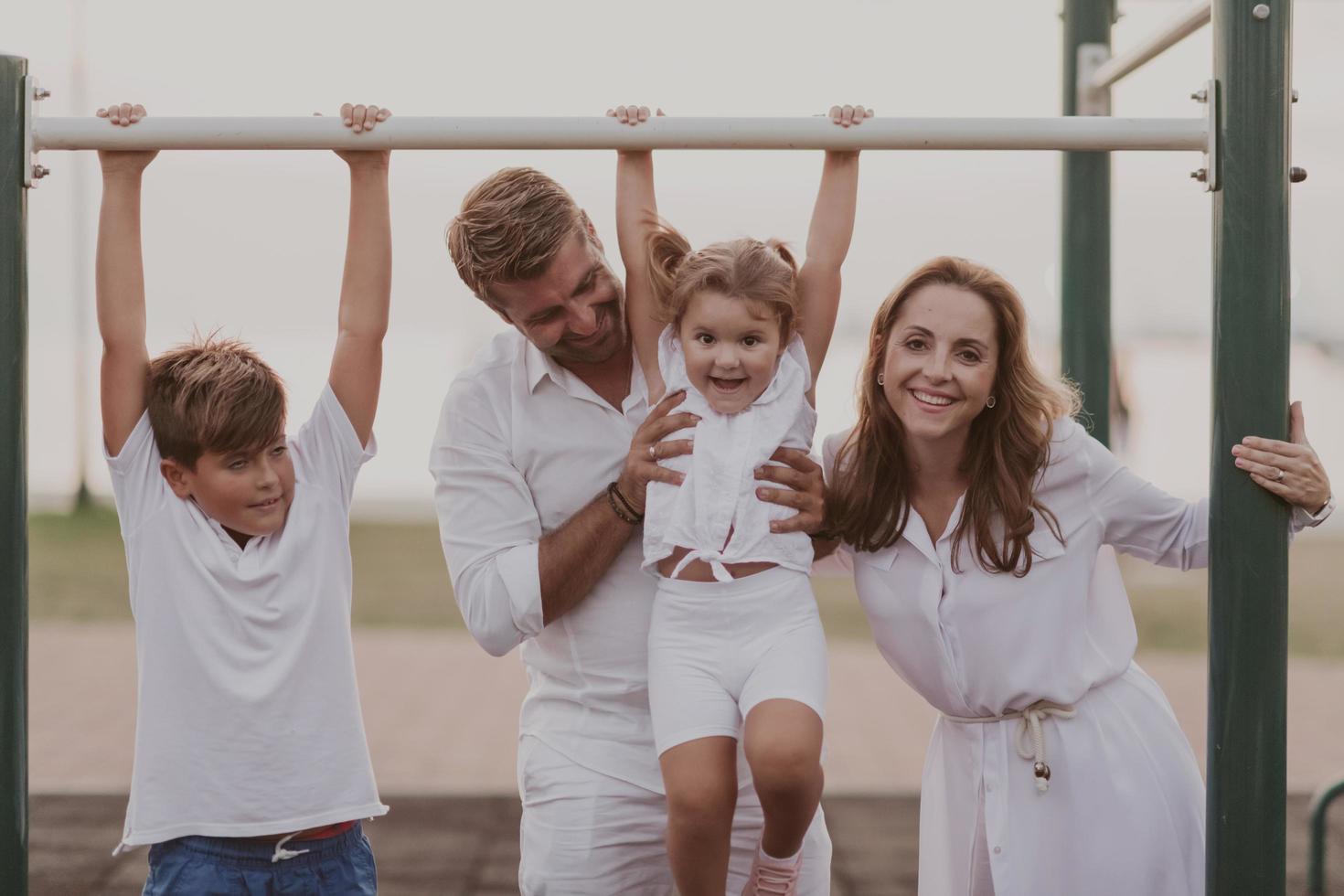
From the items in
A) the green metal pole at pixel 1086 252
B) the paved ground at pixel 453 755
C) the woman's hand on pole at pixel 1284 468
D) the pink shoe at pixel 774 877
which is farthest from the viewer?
the paved ground at pixel 453 755

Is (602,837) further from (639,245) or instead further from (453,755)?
(453,755)

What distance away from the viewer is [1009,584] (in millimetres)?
2672

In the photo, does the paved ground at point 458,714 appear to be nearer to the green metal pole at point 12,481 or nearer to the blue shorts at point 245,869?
the blue shorts at point 245,869

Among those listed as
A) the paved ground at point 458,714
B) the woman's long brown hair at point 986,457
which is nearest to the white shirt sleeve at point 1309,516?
the woman's long brown hair at point 986,457

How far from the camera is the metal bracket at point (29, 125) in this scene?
2518 millimetres

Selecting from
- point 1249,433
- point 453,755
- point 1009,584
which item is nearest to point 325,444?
point 1009,584

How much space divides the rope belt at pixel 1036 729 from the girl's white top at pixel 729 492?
18.4 inches

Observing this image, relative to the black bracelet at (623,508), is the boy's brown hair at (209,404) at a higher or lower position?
higher

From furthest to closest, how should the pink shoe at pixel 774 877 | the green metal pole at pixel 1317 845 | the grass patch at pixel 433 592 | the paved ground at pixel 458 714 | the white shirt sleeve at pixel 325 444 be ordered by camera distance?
the grass patch at pixel 433 592 < the paved ground at pixel 458 714 < the green metal pole at pixel 1317 845 < the white shirt sleeve at pixel 325 444 < the pink shoe at pixel 774 877

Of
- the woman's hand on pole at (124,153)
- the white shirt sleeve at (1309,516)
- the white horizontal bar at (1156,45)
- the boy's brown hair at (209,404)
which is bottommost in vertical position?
the white shirt sleeve at (1309,516)

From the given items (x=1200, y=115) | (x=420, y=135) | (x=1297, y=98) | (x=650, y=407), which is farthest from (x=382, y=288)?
(x=1297, y=98)

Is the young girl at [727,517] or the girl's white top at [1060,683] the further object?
the girl's white top at [1060,683]

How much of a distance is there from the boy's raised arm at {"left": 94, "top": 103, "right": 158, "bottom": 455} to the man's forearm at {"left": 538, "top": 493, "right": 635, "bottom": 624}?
756 mm

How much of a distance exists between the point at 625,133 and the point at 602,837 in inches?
49.0
